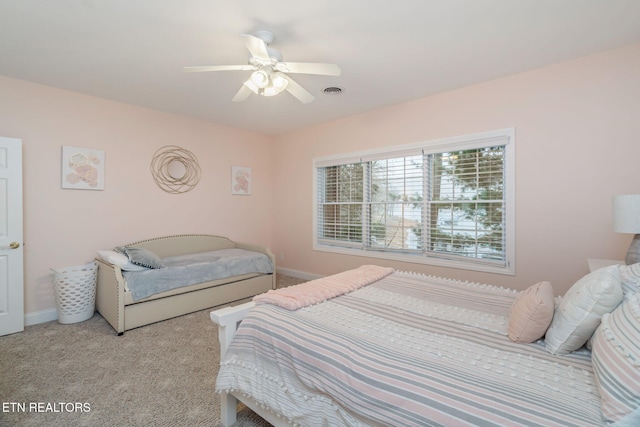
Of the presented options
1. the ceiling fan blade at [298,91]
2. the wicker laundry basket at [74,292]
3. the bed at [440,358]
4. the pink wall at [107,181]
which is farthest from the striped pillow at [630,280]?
the pink wall at [107,181]

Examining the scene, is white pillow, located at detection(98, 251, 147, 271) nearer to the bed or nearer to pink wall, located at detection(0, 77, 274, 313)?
pink wall, located at detection(0, 77, 274, 313)

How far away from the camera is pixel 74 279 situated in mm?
3078

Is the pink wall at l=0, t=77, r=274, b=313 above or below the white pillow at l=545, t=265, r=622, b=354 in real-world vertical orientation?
above

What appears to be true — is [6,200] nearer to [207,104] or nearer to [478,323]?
[207,104]

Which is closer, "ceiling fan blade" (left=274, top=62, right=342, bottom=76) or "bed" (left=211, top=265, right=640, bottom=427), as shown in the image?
"bed" (left=211, top=265, right=640, bottom=427)

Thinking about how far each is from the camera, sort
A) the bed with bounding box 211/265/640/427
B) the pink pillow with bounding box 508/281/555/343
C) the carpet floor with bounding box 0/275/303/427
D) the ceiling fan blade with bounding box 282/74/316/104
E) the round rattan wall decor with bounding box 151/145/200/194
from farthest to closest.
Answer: the round rattan wall decor with bounding box 151/145/200/194
the ceiling fan blade with bounding box 282/74/316/104
the carpet floor with bounding box 0/275/303/427
the pink pillow with bounding box 508/281/555/343
the bed with bounding box 211/265/640/427

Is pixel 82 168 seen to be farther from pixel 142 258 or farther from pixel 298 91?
pixel 298 91

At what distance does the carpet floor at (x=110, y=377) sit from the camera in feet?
5.87

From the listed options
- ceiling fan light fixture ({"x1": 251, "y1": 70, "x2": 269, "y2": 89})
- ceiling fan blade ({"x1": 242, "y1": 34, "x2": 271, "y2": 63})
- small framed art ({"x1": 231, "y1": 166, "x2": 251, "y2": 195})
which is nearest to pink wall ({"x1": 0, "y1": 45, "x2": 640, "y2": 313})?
small framed art ({"x1": 231, "y1": 166, "x2": 251, "y2": 195})

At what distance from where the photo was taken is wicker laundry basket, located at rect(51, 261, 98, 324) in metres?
3.06

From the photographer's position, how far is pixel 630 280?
1327 mm

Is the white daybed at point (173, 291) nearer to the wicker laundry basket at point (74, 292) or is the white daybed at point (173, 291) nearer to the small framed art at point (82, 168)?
the wicker laundry basket at point (74, 292)

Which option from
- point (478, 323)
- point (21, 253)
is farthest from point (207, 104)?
point (478, 323)

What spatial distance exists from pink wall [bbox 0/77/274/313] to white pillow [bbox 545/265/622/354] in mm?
4266
